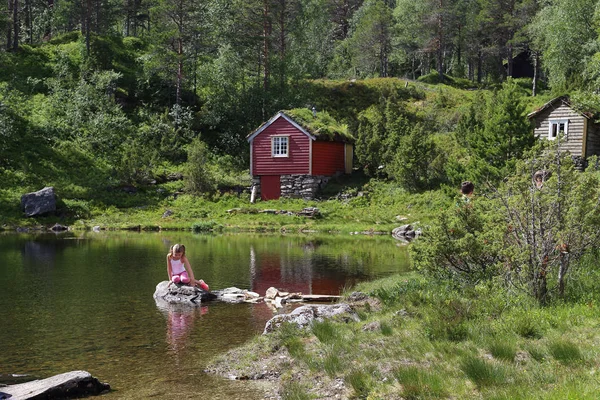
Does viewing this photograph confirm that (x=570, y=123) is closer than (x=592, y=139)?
No

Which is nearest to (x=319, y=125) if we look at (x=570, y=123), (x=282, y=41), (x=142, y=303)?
(x=282, y=41)

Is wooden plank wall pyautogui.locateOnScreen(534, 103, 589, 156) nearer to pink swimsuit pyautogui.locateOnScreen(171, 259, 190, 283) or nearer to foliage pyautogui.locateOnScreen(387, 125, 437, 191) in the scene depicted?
foliage pyautogui.locateOnScreen(387, 125, 437, 191)

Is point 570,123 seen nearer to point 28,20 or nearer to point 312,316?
point 312,316

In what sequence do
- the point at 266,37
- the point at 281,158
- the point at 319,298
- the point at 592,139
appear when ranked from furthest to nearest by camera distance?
the point at 266,37
the point at 281,158
the point at 592,139
the point at 319,298

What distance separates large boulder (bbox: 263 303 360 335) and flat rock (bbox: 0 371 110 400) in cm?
364

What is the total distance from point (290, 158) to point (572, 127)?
19.6 m

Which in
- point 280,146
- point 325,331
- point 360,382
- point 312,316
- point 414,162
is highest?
point 280,146

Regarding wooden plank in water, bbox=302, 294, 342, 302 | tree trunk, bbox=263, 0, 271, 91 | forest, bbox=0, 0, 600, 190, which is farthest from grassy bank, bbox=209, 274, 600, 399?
tree trunk, bbox=263, 0, 271, 91

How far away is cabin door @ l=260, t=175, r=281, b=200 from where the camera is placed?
146 ft

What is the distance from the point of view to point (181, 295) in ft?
51.6

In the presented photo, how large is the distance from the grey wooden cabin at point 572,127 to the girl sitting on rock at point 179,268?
29.7 meters

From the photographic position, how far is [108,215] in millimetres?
38875

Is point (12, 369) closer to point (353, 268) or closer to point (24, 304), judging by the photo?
point (24, 304)

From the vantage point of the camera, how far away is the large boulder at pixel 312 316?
11404 millimetres
